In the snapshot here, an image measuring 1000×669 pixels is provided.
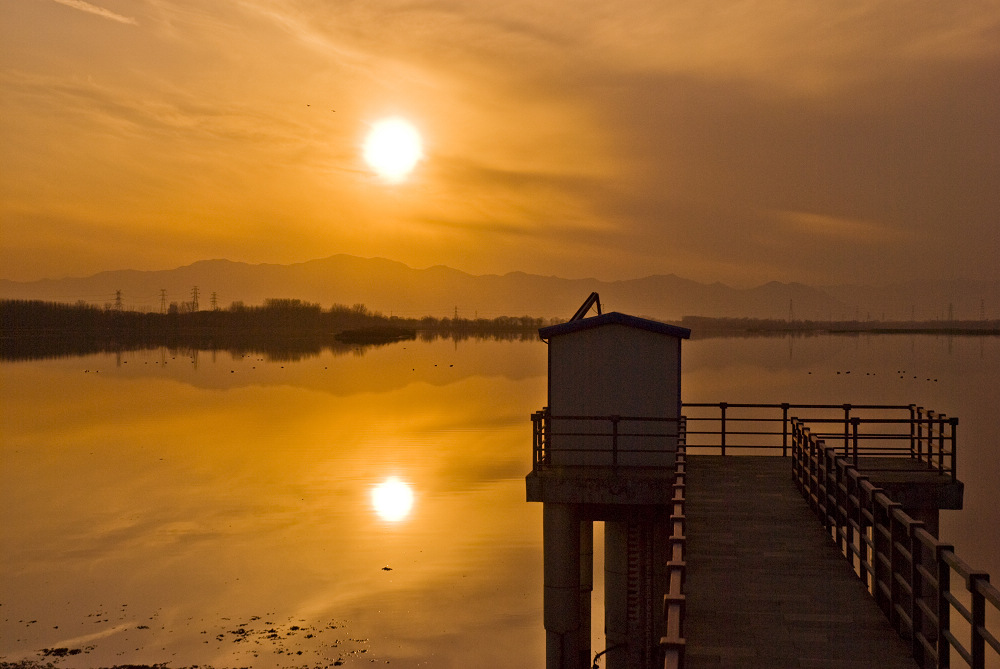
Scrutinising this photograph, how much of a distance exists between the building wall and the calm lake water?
9.15 meters

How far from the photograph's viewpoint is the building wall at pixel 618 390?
21344 mm

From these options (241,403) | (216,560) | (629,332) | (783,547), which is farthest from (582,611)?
(241,403)

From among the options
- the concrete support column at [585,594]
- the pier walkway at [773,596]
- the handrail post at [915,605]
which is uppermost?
the handrail post at [915,605]

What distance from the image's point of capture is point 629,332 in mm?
21469

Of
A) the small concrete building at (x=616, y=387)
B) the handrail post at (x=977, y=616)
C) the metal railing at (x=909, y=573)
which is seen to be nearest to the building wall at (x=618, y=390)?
the small concrete building at (x=616, y=387)

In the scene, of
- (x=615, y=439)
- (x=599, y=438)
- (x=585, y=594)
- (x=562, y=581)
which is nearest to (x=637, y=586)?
(x=585, y=594)

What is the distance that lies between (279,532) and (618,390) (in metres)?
23.3

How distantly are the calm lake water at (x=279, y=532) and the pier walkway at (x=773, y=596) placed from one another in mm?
13199

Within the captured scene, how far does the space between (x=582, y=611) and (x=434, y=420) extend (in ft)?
200

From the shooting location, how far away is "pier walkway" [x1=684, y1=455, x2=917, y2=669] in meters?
9.73

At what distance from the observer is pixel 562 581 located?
19734 mm

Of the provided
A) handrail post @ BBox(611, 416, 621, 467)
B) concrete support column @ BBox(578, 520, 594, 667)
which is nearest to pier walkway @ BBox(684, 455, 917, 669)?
handrail post @ BBox(611, 416, 621, 467)

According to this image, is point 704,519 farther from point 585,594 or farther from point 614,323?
point 585,594

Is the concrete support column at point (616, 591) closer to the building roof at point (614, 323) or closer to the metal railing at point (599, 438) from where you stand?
the metal railing at point (599, 438)
